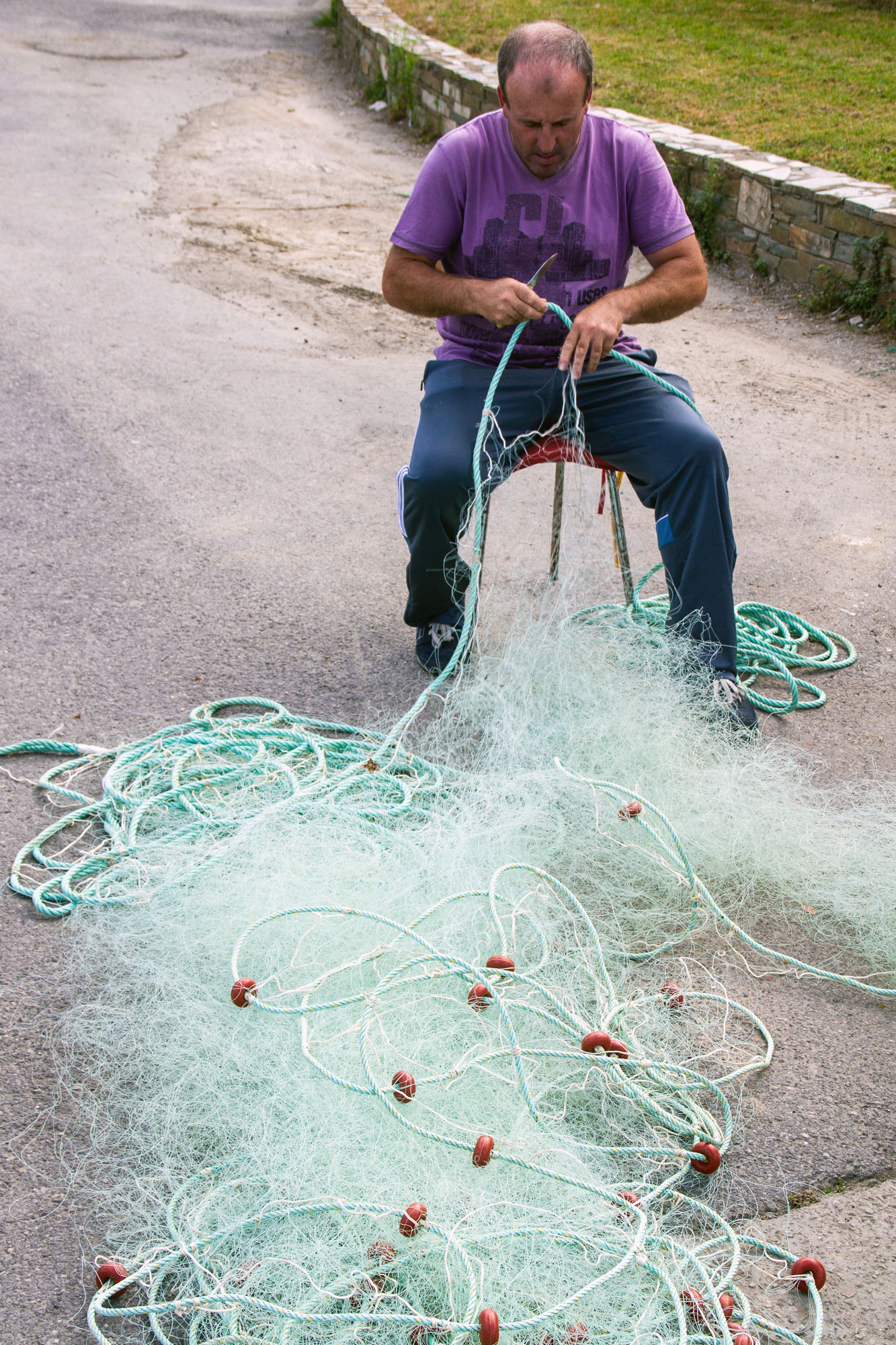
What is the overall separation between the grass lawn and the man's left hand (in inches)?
188

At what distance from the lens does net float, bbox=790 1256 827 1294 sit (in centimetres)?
183

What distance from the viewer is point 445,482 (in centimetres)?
329

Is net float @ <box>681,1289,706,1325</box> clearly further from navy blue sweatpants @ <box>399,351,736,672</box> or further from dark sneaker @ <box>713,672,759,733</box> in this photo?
navy blue sweatpants @ <box>399,351,736,672</box>

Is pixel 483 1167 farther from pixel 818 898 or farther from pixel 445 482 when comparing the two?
pixel 445 482

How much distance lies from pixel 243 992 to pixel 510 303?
1.98 m

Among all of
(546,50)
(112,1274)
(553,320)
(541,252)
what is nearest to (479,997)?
(112,1274)

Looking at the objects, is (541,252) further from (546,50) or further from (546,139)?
(546,50)

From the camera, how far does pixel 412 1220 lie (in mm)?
1739

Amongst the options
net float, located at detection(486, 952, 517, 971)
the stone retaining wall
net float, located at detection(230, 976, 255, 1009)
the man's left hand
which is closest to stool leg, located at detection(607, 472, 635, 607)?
the man's left hand

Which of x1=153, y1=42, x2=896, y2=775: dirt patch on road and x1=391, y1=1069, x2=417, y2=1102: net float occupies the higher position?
x1=391, y1=1069, x2=417, y2=1102: net float

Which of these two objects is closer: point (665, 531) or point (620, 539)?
point (665, 531)

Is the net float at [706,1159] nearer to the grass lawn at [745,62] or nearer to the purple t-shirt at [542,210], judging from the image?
the purple t-shirt at [542,210]

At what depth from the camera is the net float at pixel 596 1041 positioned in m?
2.04

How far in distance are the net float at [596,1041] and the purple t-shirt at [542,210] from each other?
2.22m
